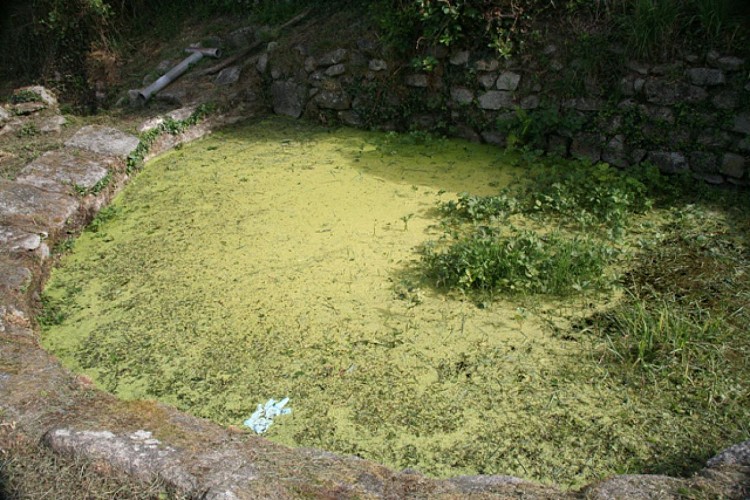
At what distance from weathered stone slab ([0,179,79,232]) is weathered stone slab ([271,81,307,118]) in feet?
7.00

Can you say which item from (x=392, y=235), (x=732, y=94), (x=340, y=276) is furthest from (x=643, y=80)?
(x=340, y=276)

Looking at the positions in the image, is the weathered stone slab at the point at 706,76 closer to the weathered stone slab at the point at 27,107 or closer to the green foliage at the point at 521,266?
the green foliage at the point at 521,266

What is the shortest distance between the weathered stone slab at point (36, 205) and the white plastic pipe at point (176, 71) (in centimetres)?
199

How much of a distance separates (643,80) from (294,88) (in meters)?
2.83

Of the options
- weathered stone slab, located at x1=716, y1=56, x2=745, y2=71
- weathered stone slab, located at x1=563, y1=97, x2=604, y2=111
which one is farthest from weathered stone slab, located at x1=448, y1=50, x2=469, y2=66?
weathered stone slab, located at x1=716, y1=56, x2=745, y2=71

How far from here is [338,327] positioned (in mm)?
3689

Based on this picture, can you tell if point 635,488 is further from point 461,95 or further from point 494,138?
point 461,95

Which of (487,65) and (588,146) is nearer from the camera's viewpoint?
(588,146)

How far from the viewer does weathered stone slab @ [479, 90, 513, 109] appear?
5453 mm

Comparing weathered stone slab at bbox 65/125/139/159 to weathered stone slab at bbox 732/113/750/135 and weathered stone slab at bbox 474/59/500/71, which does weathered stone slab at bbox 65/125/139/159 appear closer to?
weathered stone slab at bbox 474/59/500/71

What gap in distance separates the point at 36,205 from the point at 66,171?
1.62 ft

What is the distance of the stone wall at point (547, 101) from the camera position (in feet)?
15.4

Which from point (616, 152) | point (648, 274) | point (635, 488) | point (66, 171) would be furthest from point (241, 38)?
point (635, 488)

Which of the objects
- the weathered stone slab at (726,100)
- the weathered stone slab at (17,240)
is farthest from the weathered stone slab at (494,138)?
the weathered stone slab at (17,240)
